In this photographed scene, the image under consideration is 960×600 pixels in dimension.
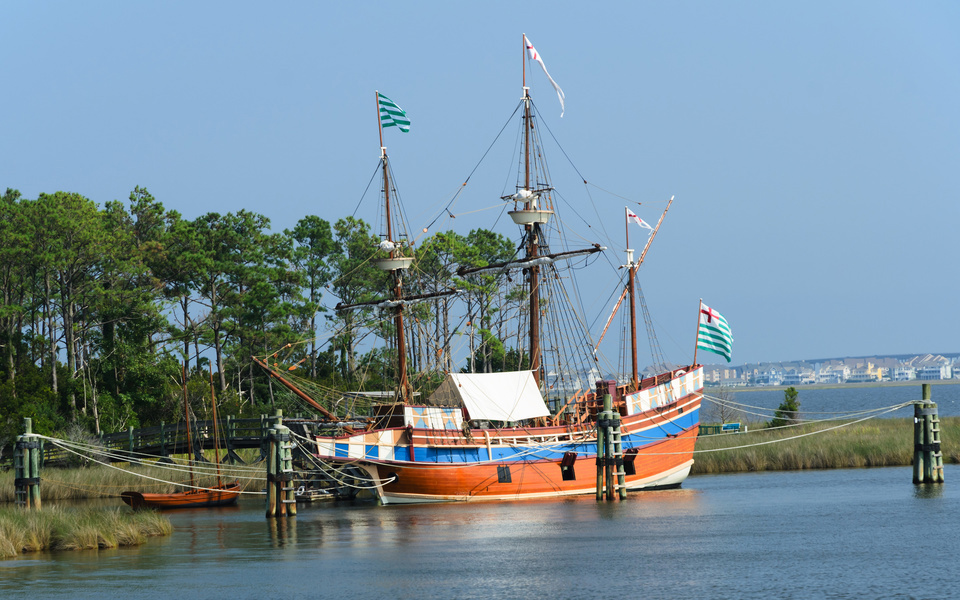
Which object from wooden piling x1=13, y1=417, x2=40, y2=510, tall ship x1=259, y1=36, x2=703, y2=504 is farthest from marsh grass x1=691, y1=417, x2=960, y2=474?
wooden piling x1=13, y1=417, x2=40, y2=510

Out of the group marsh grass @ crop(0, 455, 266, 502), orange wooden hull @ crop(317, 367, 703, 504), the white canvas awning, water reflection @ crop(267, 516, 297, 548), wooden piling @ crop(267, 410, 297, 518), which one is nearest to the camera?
water reflection @ crop(267, 516, 297, 548)

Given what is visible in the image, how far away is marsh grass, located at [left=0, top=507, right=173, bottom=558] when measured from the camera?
3069 centimetres

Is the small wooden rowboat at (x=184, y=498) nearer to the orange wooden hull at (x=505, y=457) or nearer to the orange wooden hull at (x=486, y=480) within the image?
the orange wooden hull at (x=505, y=457)

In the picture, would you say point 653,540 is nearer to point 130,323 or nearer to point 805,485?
point 805,485

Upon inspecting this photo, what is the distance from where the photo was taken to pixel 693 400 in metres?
51.7

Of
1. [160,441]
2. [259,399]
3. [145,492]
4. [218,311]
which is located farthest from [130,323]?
[145,492]

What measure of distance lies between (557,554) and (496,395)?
725 inches

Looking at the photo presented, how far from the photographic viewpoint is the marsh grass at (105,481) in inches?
1861

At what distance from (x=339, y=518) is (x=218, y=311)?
102 feet

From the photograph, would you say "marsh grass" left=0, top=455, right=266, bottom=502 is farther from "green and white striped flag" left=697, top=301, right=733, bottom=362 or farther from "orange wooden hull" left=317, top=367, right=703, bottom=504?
"green and white striped flag" left=697, top=301, right=733, bottom=362

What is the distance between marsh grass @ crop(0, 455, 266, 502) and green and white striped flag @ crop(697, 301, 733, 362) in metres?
18.9

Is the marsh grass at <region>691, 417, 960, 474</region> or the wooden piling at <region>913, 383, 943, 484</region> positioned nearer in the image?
the wooden piling at <region>913, 383, 943, 484</region>

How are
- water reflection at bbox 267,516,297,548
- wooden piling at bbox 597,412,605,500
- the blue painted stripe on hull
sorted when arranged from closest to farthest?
water reflection at bbox 267,516,297,548 < wooden piling at bbox 597,412,605,500 < the blue painted stripe on hull

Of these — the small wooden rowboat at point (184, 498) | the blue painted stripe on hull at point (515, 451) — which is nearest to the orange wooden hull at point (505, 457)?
the blue painted stripe on hull at point (515, 451)
